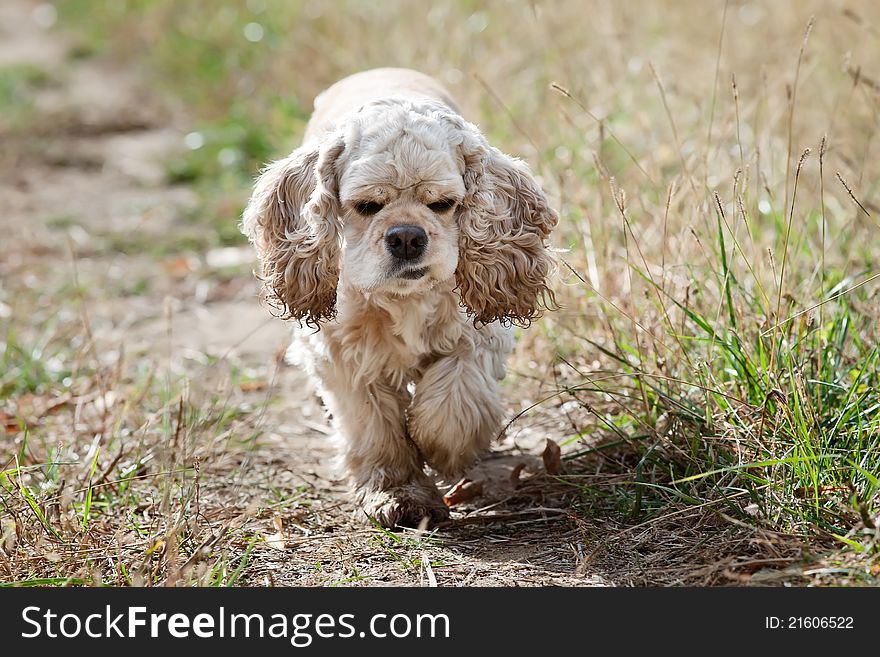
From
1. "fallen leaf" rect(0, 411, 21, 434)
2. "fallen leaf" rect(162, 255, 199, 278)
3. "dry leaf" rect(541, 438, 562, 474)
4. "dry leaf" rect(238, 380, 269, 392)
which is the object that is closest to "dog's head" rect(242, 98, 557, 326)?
"dry leaf" rect(541, 438, 562, 474)

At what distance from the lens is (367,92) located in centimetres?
413

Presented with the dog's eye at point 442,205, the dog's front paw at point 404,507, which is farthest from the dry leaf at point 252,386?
the dog's eye at point 442,205

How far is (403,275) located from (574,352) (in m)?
1.27

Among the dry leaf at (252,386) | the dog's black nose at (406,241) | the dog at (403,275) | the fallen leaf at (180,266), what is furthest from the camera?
the fallen leaf at (180,266)

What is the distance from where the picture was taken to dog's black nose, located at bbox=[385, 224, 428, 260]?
3.29 meters

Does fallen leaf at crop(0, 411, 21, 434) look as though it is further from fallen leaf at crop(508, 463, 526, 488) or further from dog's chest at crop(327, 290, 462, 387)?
fallen leaf at crop(508, 463, 526, 488)

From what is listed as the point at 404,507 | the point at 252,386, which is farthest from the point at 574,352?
the point at 252,386

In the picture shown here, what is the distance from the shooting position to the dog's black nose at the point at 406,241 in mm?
3285

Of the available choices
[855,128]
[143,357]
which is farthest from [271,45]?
[855,128]

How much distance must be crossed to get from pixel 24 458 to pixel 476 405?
5.05 ft

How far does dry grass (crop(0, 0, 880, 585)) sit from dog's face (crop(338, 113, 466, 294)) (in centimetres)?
51

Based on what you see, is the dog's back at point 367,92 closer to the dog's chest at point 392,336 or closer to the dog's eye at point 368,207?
the dog's eye at point 368,207

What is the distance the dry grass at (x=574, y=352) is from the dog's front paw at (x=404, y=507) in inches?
3.2

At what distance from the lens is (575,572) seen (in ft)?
10.3
